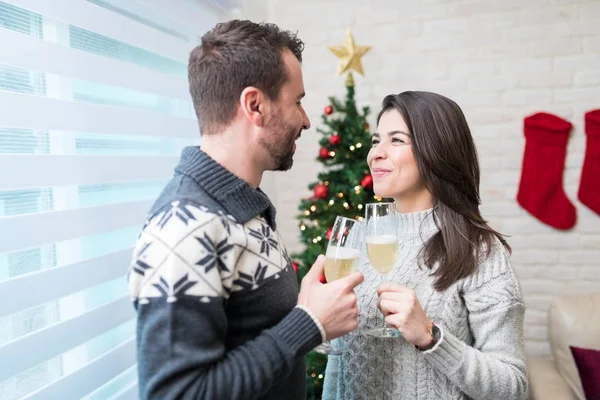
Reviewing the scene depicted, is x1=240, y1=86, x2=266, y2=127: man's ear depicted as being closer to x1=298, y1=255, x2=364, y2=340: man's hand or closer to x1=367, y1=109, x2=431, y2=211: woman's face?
x1=298, y1=255, x2=364, y2=340: man's hand

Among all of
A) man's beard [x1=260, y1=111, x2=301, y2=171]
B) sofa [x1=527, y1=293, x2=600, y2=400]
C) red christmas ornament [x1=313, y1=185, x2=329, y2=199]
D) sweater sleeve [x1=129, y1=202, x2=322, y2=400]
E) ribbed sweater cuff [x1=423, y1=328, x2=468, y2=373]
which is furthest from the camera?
red christmas ornament [x1=313, y1=185, x2=329, y2=199]

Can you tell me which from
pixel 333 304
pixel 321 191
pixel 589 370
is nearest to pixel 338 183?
pixel 321 191

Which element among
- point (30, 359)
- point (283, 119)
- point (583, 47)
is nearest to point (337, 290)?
point (283, 119)

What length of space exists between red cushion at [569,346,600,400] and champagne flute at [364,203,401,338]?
4.89 feet

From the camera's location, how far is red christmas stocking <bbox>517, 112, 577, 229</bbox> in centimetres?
304

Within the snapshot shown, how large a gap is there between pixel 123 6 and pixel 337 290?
1.57m

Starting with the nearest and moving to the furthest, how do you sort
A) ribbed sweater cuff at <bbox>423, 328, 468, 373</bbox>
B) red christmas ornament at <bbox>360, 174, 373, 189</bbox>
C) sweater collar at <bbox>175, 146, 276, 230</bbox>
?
1. sweater collar at <bbox>175, 146, 276, 230</bbox>
2. ribbed sweater cuff at <bbox>423, 328, 468, 373</bbox>
3. red christmas ornament at <bbox>360, 174, 373, 189</bbox>

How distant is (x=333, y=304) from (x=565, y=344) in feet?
6.60

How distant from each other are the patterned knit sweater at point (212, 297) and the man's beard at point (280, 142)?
10 cm

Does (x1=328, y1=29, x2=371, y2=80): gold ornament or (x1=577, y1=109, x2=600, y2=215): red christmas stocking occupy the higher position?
(x1=328, y1=29, x2=371, y2=80): gold ornament

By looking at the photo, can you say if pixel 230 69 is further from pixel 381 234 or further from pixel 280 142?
pixel 381 234

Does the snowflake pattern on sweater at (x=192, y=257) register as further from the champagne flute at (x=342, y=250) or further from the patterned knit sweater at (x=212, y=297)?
the champagne flute at (x=342, y=250)

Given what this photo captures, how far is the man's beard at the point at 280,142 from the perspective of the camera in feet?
3.71

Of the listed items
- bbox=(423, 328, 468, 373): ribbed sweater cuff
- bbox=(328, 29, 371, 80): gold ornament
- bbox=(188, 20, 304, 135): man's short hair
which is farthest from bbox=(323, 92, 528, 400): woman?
bbox=(328, 29, 371, 80): gold ornament
